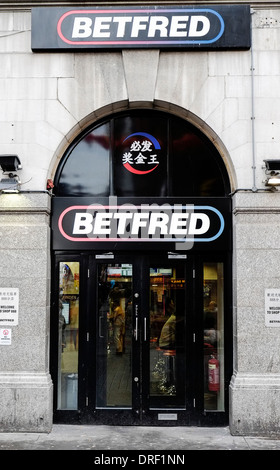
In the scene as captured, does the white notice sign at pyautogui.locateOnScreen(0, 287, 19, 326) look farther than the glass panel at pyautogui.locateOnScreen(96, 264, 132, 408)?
No

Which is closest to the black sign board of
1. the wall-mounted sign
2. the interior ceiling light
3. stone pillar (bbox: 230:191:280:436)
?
stone pillar (bbox: 230:191:280:436)

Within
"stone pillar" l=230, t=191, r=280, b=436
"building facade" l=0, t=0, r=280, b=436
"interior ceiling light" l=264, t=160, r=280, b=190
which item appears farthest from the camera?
"building facade" l=0, t=0, r=280, b=436

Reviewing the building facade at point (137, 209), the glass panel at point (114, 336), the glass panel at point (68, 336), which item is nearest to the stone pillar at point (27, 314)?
the building facade at point (137, 209)

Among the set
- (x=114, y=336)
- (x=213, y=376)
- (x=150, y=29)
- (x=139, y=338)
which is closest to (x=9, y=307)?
(x=114, y=336)

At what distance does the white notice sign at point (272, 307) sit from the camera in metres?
8.01

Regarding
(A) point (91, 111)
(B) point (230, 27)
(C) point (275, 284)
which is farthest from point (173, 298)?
(B) point (230, 27)

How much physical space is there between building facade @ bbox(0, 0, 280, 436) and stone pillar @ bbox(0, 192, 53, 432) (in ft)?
0.12

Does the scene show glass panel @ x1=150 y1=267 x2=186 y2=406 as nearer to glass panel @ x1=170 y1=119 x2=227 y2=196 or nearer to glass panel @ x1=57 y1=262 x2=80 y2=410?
glass panel @ x1=57 y1=262 x2=80 y2=410

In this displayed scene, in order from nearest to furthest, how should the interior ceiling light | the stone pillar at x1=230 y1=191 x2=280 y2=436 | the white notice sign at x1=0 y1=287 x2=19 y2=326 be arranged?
the stone pillar at x1=230 y1=191 x2=280 y2=436, the interior ceiling light, the white notice sign at x1=0 y1=287 x2=19 y2=326

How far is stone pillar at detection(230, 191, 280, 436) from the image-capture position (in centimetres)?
776

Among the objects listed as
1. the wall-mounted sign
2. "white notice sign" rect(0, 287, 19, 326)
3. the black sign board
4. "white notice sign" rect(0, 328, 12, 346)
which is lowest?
"white notice sign" rect(0, 328, 12, 346)

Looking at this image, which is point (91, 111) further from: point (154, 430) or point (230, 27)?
point (154, 430)
